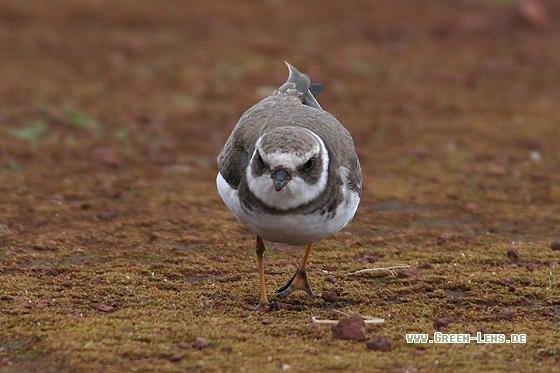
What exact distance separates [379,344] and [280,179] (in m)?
1.29

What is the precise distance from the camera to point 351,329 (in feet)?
18.3

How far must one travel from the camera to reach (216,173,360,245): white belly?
5.93 metres

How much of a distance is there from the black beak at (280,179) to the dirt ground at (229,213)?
1.01 m

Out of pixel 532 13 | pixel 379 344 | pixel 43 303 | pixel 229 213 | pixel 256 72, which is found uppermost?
pixel 532 13

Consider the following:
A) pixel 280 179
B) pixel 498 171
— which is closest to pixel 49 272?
pixel 280 179

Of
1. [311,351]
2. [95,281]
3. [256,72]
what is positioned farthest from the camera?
[256,72]

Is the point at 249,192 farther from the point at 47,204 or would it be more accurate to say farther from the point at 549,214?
the point at 549,214

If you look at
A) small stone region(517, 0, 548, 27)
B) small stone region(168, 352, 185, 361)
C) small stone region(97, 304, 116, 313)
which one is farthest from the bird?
small stone region(517, 0, 548, 27)

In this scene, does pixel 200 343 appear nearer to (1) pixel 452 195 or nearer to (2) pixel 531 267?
(2) pixel 531 267

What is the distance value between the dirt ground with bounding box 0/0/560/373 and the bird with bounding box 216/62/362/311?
65cm

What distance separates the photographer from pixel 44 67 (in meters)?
14.1

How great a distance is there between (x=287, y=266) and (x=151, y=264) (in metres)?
1.21

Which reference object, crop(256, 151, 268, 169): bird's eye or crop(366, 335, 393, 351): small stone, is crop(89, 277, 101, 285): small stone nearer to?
crop(256, 151, 268, 169): bird's eye

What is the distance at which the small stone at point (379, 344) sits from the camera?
17.8 feet
